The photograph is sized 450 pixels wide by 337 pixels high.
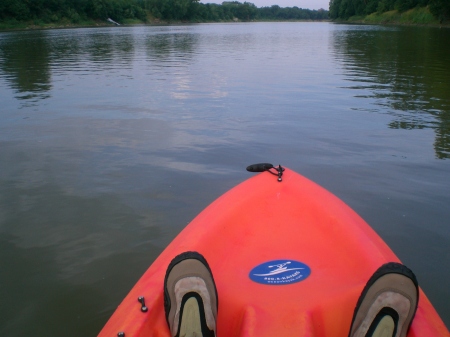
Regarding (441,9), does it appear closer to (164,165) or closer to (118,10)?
(164,165)

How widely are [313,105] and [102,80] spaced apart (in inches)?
282

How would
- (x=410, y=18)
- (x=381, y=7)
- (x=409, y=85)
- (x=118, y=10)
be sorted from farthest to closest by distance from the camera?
(x=118, y=10)
(x=381, y=7)
(x=410, y=18)
(x=409, y=85)

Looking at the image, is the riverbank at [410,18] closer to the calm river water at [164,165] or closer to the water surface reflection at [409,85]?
the water surface reflection at [409,85]

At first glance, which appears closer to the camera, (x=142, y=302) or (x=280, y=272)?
(x=142, y=302)

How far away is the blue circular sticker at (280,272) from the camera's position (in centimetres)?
273

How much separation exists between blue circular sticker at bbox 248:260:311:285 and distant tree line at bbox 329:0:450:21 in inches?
2106

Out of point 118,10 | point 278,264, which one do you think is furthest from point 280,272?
point 118,10

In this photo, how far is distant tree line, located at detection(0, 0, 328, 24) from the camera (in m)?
64.7

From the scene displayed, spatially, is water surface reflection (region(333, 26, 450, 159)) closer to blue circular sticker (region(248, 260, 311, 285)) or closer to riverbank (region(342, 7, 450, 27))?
blue circular sticker (region(248, 260, 311, 285))

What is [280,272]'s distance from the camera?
278 centimetres

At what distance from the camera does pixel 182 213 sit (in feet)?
15.7

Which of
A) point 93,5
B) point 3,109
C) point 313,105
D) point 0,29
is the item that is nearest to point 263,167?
point 313,105

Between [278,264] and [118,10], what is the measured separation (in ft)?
307

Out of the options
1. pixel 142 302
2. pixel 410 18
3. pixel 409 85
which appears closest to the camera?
pixel 142 302
